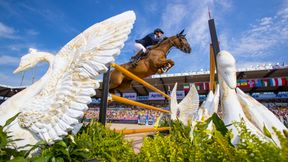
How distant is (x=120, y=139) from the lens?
181 cm

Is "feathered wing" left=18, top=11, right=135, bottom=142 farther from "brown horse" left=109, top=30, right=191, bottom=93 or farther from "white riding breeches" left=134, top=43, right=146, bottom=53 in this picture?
"white riding breeches" left=134, top=43, right=146, bottom=53

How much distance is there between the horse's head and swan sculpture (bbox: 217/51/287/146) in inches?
133

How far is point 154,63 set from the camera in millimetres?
4391

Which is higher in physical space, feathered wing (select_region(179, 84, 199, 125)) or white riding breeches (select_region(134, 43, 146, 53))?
white riding breeches (select_region(134, 43, 146, 53))

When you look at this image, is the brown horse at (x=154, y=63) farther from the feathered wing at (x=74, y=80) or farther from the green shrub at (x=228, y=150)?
the green shrub at (x=228, y=150)

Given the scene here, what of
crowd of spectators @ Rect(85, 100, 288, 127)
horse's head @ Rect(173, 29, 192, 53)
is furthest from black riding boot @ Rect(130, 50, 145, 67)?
crowd of spectators @ Rect(85, 100, 288, 127)

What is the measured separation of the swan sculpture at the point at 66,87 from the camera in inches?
47.7

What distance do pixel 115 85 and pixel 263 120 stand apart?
346cm

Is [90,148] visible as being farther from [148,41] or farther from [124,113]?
[124,113]

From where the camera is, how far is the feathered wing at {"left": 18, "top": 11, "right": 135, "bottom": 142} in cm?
121

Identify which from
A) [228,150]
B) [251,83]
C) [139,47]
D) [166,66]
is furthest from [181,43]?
[251,83]

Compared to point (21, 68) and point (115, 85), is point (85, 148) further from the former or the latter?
point (115, 85)

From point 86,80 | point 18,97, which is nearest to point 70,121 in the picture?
point 86,80

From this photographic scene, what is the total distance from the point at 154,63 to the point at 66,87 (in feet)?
10.6
